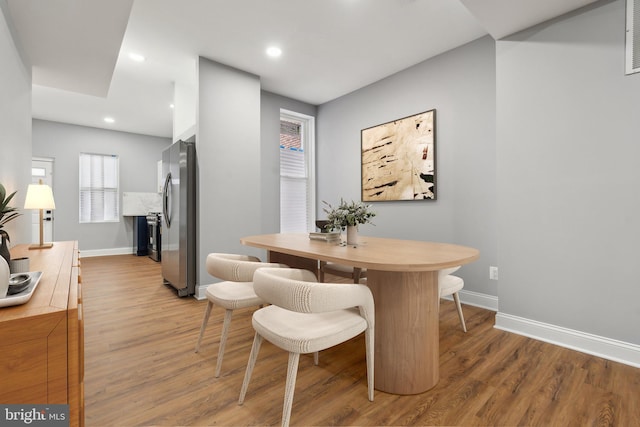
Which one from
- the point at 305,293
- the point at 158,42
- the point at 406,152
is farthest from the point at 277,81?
the point at 305,293

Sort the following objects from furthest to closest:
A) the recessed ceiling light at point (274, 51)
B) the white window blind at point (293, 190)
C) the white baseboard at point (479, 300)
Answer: the white window blind at point (293, 190) → the recessed ceiling light at point (274, 51) → the white baseboard at point (479, 300)

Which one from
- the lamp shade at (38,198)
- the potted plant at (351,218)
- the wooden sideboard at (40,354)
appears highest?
the lamp shade at (38,198)

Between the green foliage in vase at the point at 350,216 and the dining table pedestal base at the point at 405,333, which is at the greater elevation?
the green foliage in vase at the point at 350,216

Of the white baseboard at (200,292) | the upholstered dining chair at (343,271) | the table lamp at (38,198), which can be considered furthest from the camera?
the white baseboard at (200,292)

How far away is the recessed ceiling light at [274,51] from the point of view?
3.25 m

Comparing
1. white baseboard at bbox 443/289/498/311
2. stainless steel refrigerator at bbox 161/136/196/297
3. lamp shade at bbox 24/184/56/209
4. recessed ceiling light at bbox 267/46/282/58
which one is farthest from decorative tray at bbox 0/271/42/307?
white baseboard at bbox 443/289/498/311

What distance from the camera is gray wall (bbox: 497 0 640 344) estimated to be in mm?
2012

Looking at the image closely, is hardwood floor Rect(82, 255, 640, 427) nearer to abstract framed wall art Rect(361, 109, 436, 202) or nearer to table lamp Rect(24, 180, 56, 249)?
table lamp Rect(24, 180, 56, 249)

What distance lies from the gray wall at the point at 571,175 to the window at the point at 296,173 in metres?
3.03

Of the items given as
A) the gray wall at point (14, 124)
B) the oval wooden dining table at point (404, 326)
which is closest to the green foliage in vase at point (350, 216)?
the oval wooden dining table at point (404, 326)

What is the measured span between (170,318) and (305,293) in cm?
218

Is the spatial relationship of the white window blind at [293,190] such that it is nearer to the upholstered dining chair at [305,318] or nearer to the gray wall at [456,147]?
the gray wall at [456,147]

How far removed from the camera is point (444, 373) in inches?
72.9

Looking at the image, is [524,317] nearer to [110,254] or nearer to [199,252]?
[199,252]
